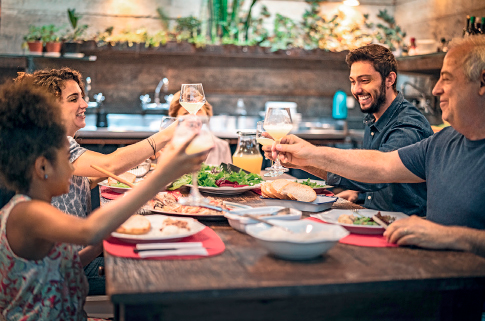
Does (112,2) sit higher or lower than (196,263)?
higher

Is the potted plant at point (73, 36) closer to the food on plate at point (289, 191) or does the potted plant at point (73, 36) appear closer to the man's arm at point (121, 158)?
the man's arm at point (121, 158)

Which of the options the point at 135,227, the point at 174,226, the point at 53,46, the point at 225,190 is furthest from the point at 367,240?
the point at 53,46

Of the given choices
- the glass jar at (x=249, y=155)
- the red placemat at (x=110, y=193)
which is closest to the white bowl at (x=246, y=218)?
the red placemat at (x=110, y=193)

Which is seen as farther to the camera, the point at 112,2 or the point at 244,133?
the point at 112,2

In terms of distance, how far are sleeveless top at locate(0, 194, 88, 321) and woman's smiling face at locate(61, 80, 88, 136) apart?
39.0 inches

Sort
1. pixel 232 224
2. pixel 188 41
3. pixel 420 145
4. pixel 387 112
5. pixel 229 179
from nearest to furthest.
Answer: pixel 232 224 → pixel 420 145 → pixel 229 179 → pixel 387 112 → pixel 188 41

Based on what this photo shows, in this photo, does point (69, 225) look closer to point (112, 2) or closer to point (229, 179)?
point (229, 179)

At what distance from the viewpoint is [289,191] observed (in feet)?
6.44

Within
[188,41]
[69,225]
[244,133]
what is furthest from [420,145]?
[188,41]

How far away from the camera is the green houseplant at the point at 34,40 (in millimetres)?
5805

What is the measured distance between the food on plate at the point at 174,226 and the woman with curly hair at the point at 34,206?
0.18 meters

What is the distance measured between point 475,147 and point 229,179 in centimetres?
109

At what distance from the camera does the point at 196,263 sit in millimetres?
1240

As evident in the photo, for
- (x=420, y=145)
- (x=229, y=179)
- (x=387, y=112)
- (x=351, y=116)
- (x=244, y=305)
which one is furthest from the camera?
(x=351, y=116)
